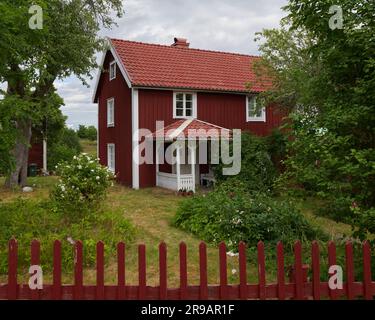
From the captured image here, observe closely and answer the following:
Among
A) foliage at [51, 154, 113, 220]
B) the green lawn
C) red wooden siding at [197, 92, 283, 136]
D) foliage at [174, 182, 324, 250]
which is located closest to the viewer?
the green lawn

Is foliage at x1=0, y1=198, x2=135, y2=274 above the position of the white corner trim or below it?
below

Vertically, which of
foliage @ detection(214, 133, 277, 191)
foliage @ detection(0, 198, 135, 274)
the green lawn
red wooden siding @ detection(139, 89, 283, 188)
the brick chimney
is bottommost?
the green lawn

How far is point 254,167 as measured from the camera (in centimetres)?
1675

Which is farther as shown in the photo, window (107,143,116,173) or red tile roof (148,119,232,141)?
window (107,143,116,173)

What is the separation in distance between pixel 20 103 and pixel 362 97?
5.60 m

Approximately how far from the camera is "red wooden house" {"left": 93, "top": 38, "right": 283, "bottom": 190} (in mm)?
19141

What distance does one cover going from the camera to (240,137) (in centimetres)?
1783

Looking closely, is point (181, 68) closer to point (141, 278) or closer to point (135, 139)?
point (135, 139)

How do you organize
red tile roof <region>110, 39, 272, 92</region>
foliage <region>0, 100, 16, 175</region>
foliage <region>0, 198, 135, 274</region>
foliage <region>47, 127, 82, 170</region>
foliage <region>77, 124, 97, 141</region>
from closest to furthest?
1. foliage <region>0, 100, 16, 175</region>
2. foliage <region>0, 198, 135, 274</region>
3. red tile roof <region>110, 39, 272, 92</region>
4. foliage <region>47, 127, 82, 170</region>
5. foliage <region>77, 124, 97, 141</region>

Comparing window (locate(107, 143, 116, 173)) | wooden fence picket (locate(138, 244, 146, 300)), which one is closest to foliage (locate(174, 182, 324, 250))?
wooden fence picket (locate(138, 244, 146, 300))

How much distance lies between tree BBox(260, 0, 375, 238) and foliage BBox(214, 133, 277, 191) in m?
10.2

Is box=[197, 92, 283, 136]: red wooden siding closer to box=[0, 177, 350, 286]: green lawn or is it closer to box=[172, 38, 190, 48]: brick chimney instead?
box=[172, 38, 190, 48]: brick chimney

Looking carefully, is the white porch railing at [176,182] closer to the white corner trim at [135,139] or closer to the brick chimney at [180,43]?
the white corner trim at [135,139]
